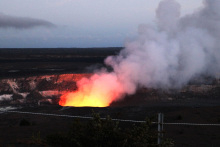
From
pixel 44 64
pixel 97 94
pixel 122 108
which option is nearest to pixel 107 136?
pixel 122 108

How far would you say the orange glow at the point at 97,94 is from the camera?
2006cm

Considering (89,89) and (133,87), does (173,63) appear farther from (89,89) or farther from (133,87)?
(89,89)

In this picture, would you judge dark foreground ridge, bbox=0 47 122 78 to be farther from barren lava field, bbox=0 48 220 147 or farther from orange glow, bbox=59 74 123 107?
orange glow, bbox=59 74 123 107

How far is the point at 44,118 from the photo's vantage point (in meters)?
14.2

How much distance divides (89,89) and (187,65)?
30.7ft

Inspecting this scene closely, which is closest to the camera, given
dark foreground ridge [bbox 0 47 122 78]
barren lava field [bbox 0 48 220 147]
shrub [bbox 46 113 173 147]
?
shrub [bbox 46 113 173 147]

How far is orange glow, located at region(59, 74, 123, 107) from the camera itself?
20062 millimetres

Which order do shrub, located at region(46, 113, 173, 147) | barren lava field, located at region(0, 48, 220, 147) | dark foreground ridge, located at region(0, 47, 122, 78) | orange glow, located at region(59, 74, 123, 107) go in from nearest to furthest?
shrub, located at region(46, 113, 173, 147)
barren lava field, located at region(0, 48, 220, 147)
orange glow, located at region(59, 74, 123, 107)
dark foreground ridge, located at region(0, 47, 122, 78)

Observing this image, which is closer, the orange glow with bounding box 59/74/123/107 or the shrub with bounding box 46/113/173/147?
the shrub with bounding box 46/113/173/147

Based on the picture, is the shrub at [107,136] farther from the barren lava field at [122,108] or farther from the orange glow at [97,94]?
the orange glow at [97,94]

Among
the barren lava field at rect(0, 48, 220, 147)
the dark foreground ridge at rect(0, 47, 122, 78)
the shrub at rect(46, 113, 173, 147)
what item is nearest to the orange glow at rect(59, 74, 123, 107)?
the barren lava field at rect(0, 48, 220, 147)

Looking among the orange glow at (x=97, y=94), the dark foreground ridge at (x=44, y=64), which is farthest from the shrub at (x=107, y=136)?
the dark foreground ridge at (x=44, y=64)

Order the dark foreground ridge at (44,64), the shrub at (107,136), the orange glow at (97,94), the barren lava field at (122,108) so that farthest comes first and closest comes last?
the dark foreground ridge at (44,64), the orange glow at (97,94), the barren lava field at (122,108), the shrub at (107,136)

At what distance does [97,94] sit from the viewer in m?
20.5
